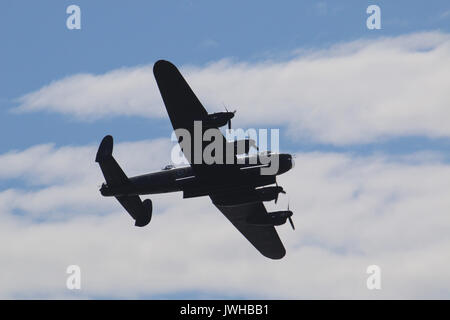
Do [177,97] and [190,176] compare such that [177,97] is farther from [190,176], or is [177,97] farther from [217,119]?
[190,176]

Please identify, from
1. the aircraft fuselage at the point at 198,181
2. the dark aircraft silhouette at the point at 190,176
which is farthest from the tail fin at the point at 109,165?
the aircraft fuselage at the point at 198,181

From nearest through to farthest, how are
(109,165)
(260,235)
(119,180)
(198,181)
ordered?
(198,181)
(119,180)
(109,165)
(260,235)

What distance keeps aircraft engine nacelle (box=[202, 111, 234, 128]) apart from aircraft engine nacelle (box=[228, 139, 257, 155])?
1256 millimetres

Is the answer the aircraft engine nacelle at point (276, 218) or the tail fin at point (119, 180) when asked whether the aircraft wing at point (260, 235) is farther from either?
the tail fin at point (119, 180)

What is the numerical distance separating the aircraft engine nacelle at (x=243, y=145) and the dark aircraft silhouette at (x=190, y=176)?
0.17 ft

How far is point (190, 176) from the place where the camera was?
43.1m

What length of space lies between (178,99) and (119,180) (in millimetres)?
7041

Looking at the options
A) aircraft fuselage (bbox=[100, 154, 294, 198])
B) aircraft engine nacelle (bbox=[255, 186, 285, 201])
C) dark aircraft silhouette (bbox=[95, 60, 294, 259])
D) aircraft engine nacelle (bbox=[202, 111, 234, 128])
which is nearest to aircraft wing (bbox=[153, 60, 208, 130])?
dark aircraft silhouette (bbox=[95, 60, 294, 259])

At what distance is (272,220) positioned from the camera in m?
46.8

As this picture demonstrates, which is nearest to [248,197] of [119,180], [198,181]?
[198,181]

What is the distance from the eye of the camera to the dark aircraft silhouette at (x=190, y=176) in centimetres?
4016

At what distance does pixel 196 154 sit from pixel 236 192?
3604mm
